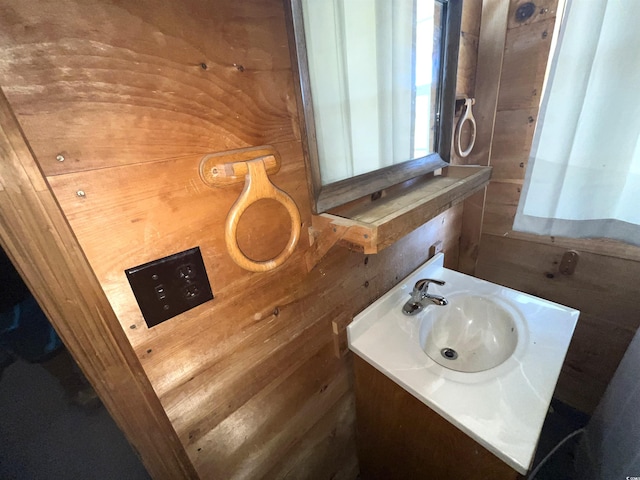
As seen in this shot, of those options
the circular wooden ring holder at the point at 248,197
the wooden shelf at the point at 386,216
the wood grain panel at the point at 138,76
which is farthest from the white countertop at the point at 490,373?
the wood grain panel at the point at 138,76

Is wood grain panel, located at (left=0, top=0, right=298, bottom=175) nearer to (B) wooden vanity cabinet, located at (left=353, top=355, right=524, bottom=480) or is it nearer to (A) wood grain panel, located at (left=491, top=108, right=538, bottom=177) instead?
(B) wooden vanity cabinet, located at (left=353, top=355, right=524, bottom=480)

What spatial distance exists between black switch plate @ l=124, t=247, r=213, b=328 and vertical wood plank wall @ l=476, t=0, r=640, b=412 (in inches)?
52.8

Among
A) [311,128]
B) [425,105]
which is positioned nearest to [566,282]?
[425,105]

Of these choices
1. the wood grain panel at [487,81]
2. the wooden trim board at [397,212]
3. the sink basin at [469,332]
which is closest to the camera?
the wooden trim board at [397,212]

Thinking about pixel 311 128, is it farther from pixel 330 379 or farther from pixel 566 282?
pixel 566 282

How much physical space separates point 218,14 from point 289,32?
0.14 metres

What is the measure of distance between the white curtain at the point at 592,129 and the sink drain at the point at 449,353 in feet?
2.34

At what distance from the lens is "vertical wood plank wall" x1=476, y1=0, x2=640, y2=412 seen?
1.02m

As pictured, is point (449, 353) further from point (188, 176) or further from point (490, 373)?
point (188, 176)

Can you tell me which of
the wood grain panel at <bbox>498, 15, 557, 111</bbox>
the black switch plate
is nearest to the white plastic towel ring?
the wood grain panel at <bbox>498, 15, 557, 111</bbox>

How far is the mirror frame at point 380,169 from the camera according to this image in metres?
0.50

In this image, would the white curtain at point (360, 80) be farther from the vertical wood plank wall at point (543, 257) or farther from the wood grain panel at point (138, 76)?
the vertical wood plank wall at point (543, 257)

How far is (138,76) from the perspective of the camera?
358mm

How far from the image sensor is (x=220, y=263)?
19.9 inches
